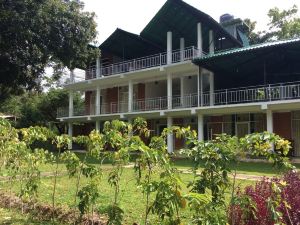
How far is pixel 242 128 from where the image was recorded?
23266 mm

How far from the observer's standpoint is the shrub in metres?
4.07

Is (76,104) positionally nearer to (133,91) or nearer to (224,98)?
(133,91)

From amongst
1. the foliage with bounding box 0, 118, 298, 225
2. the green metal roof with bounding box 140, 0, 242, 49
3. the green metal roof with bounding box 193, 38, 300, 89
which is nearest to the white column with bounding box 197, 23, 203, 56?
the green metal roof with bounding box 140, 0, 242, 49

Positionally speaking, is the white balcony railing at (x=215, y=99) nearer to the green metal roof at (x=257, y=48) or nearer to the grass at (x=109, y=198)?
the green metal roof at (x=257, y=48)

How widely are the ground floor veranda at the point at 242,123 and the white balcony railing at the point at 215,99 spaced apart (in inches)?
34.0

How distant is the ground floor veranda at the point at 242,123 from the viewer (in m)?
21.2

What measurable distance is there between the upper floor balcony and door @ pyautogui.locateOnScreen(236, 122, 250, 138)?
4866 mm

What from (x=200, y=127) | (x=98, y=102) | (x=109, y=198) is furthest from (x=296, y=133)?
(x=109, y=198)

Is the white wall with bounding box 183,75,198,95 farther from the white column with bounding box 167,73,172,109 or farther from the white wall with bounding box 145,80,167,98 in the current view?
the white wall with bounding box 145,80,167,98

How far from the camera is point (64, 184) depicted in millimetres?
10938

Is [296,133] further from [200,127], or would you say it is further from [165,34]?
[165,34]

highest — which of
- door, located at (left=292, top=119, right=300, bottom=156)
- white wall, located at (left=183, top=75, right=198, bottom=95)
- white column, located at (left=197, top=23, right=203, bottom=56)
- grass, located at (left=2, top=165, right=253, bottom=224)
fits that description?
white column, located at (left=197, top=23, right=203, bottom=56)

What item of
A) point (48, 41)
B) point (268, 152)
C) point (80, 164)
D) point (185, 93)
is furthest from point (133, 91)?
point (268, 152)

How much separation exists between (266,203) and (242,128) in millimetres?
19381
